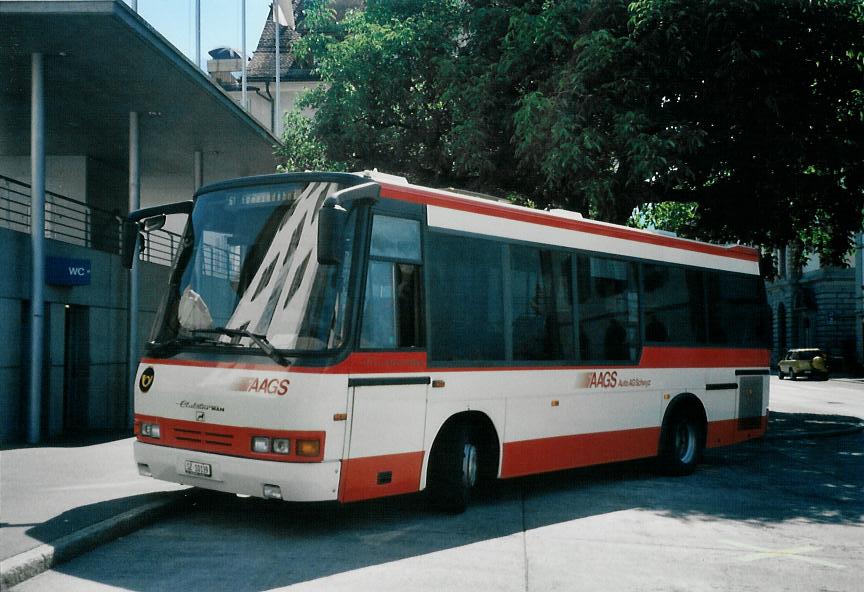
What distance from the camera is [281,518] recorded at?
8883mm

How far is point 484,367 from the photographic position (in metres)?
9.51

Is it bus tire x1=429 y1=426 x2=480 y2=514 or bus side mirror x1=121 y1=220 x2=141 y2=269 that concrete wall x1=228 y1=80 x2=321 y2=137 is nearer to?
bus side mirror x1=121 y1=220 x2=141 y2=269

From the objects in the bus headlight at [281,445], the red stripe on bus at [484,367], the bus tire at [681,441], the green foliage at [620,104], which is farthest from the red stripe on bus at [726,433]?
the bus headlight at [281,445]

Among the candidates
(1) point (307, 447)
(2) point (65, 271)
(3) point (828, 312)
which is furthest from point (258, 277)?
(3) point (828, 312)

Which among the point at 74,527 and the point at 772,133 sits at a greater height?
the point at 772,133

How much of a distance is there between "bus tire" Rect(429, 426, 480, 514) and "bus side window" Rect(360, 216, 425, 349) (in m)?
0.99

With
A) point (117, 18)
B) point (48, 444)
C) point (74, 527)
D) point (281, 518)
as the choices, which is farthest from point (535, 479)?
point (117, 18)

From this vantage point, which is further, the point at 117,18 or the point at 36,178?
the point at 36,178

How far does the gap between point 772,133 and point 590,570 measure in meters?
12.1

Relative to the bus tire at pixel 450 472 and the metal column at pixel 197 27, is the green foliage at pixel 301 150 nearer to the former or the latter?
the metal column at pixel 197 27

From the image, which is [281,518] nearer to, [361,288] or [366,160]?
[361,288]

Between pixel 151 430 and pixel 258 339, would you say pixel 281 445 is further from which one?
pixel 151 430

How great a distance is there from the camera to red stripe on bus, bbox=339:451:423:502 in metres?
7.91

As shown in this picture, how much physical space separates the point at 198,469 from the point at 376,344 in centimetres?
177
